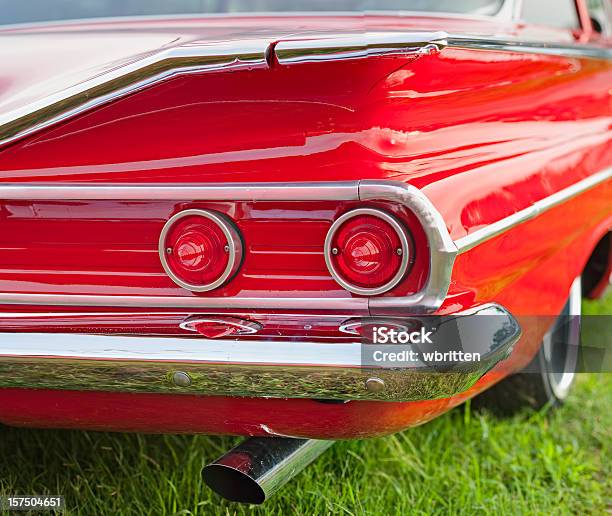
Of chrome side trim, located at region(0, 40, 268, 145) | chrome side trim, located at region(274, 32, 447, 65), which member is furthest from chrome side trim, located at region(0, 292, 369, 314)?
chrome side trim, located at region(274, 32, 447, 65)

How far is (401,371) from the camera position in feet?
5.59

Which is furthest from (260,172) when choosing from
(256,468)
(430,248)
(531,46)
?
(531,46)

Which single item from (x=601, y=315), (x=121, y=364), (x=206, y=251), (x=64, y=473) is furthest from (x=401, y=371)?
(x=601, y=315)

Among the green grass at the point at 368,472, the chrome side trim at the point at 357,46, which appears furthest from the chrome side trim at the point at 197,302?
the green grass at the point at 368,472

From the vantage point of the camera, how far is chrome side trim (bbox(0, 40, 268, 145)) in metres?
1.68

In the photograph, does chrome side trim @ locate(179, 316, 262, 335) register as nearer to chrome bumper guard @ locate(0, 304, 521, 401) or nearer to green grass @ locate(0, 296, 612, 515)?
chrome bumper guard @ locate(0, 304, 521, 401)

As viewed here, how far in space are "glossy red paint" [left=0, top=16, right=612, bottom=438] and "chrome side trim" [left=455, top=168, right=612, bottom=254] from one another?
0.07ft

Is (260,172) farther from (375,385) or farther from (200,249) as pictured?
(375,385)

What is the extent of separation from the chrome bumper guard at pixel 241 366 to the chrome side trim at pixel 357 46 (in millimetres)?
550

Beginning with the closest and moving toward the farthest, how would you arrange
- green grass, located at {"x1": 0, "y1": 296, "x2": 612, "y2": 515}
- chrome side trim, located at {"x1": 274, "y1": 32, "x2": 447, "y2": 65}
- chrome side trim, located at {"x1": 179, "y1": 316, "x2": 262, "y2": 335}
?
chrome side trim, located at {"x1": 274, "y1": 32, "x2": 447, "y2": 65}
chrome side trim, located at {"x1": 179, "y1": 316, "x2": 262, "y2": 335}
green grass, located at {"x1": 0, "y1": 296, "x2": 612, "y2": 515}

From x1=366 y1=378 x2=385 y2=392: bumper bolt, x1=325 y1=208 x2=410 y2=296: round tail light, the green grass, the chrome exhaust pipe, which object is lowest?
the green grass

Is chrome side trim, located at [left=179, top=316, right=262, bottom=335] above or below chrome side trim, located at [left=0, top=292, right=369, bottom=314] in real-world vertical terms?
below

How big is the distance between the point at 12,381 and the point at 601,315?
3163 mm

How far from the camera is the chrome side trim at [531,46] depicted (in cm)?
182
